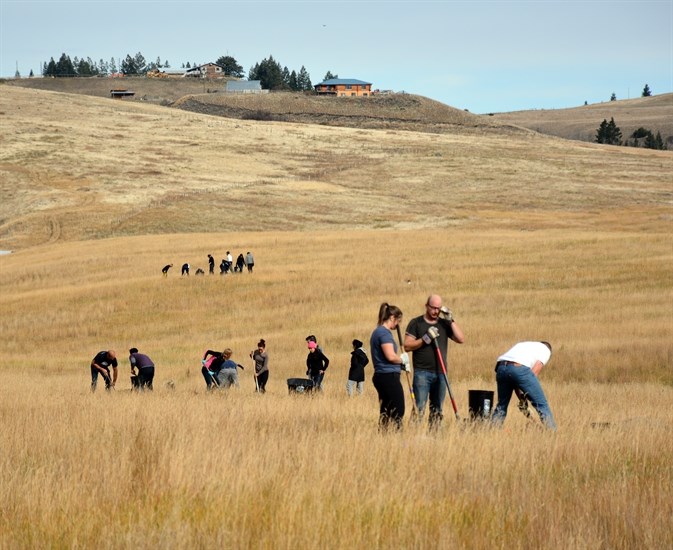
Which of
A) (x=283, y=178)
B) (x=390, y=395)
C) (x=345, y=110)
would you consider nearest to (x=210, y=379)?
(x=390, y=395)

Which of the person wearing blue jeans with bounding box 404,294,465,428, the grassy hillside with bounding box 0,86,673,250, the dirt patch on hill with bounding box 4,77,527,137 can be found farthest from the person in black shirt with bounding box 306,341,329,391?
the dirt patch on hill with bounding box 4,77,527,137

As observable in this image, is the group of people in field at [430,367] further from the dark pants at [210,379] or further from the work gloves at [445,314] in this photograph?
the dark pants at [210,379]

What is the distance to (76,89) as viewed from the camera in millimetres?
183375

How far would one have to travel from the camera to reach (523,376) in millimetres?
10023

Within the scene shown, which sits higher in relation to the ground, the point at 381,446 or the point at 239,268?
the point at 381,446

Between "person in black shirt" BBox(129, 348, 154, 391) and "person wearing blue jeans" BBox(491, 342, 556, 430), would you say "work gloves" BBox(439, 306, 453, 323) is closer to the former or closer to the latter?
"person wearing blue jeans" BBox(491, 342, 556, 430)

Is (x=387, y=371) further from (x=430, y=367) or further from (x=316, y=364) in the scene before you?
(x=316, y=364)

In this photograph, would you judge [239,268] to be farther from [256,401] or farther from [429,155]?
[429,155]

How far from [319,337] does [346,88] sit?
480ft

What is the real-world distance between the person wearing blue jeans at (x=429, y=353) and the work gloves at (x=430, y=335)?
1 cm

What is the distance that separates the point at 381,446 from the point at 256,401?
5.48 meters

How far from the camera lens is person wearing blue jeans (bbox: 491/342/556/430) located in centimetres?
1002

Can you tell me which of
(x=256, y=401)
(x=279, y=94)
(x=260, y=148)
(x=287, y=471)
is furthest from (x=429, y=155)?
(x=287, y=471)

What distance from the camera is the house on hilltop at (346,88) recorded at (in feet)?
554
